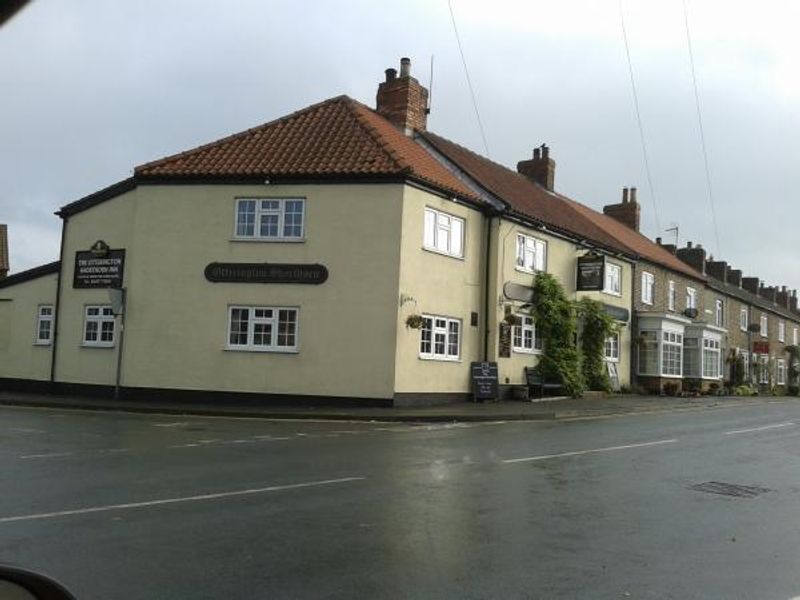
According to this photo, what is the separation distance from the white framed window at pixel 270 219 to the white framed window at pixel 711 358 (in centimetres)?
2452

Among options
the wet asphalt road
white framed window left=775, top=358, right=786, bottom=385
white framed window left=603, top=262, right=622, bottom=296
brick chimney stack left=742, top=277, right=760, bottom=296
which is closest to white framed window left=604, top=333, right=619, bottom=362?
white framed window left=603, top=262, right=622, bottom=296

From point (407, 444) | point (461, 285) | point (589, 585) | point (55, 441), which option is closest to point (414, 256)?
point (461, 285)

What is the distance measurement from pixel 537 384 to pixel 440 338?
477 centimetres

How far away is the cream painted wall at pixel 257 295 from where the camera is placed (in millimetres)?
21438

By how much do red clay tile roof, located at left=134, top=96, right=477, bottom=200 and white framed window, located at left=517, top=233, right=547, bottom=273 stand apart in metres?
2.82

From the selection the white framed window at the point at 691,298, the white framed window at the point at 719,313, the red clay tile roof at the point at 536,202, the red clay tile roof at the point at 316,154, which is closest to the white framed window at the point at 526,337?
the red clay tile roof at the point at 536,202

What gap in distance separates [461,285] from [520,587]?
18.8m

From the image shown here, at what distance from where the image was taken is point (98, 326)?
24.3 metres

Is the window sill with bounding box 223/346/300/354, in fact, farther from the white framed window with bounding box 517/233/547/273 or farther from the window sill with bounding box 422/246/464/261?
the white framed window with bounding box 517/233/547/273

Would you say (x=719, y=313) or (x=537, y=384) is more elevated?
(x=719, y=313)

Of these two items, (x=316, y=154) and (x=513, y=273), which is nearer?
(x=316, y=154)

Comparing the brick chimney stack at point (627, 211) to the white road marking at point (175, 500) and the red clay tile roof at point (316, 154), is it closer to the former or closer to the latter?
the red clay tile roof at point (316, 154)

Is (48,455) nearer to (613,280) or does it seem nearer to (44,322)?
(44,322)

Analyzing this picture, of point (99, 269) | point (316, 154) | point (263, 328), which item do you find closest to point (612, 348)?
point (316, 154)
